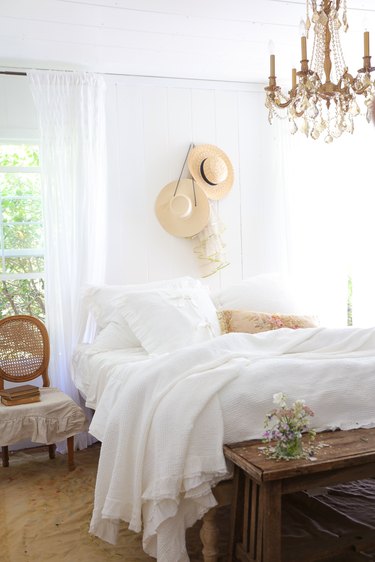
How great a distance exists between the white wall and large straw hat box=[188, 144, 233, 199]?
0.09 m

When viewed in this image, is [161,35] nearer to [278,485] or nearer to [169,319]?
[169,319]

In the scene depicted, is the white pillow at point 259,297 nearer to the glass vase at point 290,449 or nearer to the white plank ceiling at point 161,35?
the white plank ceiling at point 161,35

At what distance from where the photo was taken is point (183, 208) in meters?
4.37

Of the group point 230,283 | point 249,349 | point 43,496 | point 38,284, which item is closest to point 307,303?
point 230,283

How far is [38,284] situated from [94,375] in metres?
1.09

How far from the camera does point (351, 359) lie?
8.84ft

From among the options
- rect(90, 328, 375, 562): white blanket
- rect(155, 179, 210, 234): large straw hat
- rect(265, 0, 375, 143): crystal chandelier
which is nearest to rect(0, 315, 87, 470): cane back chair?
rect(90, 328, 375, 562): white blanket

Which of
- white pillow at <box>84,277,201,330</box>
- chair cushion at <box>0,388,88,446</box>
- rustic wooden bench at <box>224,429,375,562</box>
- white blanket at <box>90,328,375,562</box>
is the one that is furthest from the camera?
white pillow at <box>84,277,201,330</box>

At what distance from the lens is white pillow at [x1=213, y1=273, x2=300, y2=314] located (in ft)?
13.3

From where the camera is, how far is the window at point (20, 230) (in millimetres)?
4059

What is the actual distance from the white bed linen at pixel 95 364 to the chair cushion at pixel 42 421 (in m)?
0.15

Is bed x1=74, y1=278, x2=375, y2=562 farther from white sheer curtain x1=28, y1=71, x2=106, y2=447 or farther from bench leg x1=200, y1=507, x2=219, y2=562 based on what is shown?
white sheer curtain x1=28, y1=71, x2=106, y2=447

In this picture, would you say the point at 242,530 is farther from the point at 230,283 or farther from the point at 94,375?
the point at 230,283

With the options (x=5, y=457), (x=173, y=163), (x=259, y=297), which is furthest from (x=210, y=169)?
(x=5, y=457)
